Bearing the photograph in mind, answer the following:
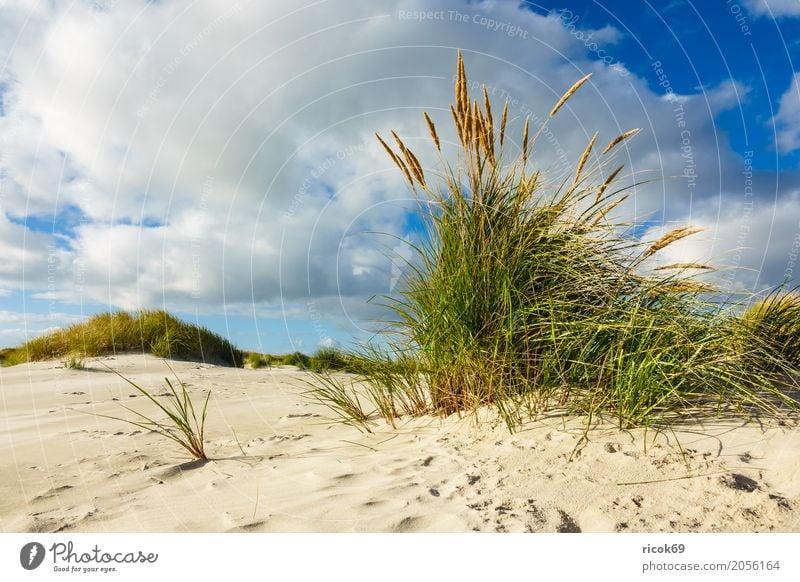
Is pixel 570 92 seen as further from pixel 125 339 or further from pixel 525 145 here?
pixel 125 339

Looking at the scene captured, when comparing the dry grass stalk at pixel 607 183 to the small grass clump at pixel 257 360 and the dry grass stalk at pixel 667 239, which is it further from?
the small grass clump at pixel 257 360

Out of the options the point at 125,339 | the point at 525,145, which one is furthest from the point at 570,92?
the point at 125,339

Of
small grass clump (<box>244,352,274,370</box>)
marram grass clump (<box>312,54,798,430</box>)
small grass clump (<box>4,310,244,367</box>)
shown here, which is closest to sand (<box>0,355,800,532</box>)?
marram grass clump (<box>312,54,798,430</box>)

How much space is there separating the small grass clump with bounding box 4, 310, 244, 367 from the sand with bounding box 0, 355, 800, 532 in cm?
639

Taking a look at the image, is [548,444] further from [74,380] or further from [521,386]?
[74,380]

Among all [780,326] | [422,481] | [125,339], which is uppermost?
[125,339]

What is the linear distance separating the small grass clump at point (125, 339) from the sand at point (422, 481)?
639cm

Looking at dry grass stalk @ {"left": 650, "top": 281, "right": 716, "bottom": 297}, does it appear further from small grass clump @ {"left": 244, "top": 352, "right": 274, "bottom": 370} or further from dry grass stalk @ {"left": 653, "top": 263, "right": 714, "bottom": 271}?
small grass clump @ {"left": 244, "top": 352, "right": 274, "bottom": 370}

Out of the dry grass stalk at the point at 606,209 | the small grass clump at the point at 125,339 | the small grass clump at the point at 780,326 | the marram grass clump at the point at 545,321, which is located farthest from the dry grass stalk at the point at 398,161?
the small grass clump at the point at 125,339

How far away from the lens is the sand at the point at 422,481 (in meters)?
1.94

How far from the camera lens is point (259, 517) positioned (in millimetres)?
2021

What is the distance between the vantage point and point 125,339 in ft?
31.5

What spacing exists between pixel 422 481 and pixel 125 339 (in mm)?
9046

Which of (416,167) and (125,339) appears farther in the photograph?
(125,339)
